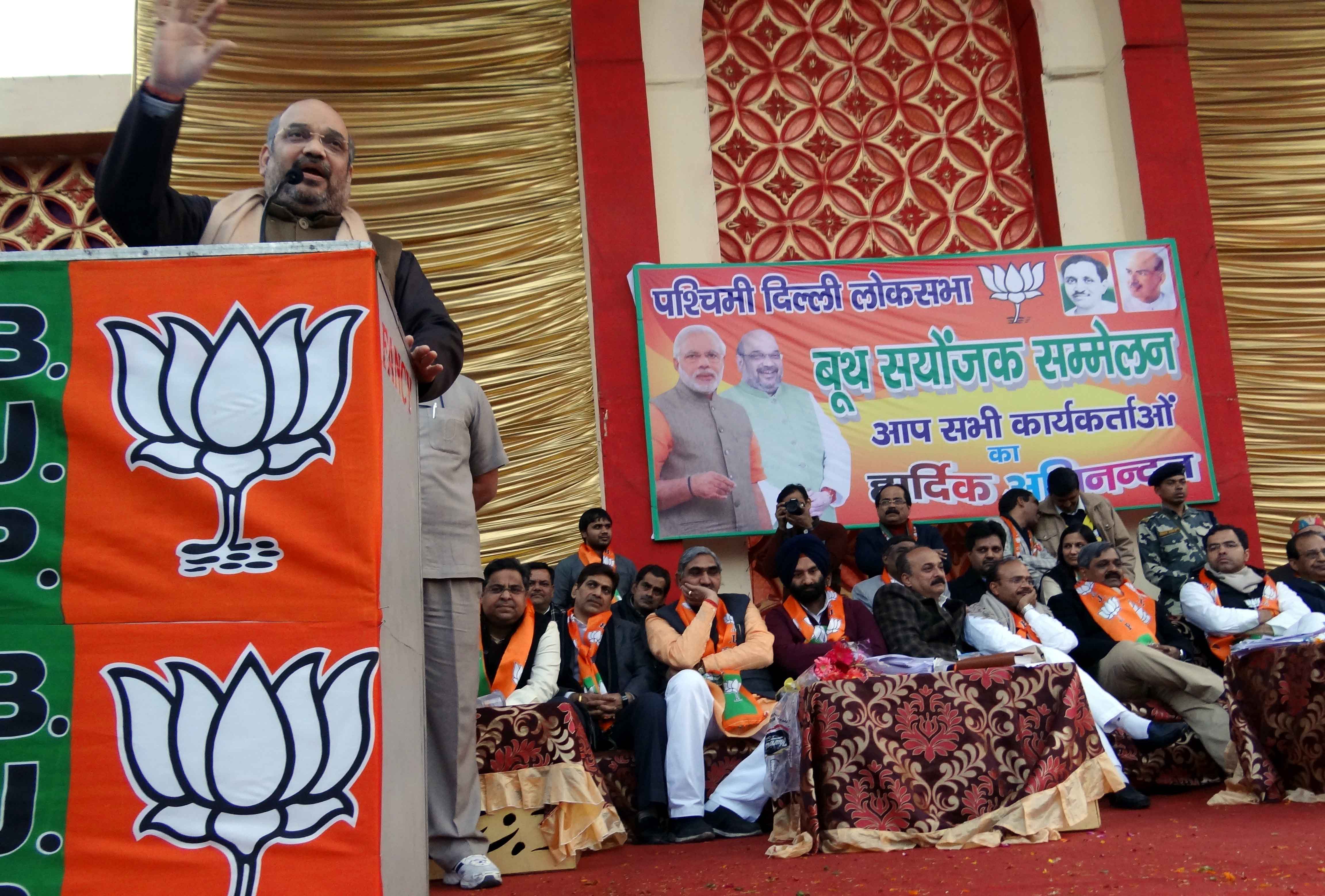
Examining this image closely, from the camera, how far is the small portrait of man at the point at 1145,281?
651 centimetres

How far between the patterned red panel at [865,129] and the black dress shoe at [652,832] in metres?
3.52

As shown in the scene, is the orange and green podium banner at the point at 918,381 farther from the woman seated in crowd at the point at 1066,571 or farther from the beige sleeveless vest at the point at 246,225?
the beige sleeveless vest at the point at 246,225

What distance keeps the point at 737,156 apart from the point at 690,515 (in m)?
2.15

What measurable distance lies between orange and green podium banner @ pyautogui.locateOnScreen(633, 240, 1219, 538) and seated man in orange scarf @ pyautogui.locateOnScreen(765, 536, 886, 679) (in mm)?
1102

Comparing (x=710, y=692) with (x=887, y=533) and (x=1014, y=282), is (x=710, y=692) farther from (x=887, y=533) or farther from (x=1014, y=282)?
(x=1014, y=282)

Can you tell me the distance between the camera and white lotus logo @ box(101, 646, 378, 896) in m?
1.64

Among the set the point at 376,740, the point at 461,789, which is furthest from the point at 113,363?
the point at 461,789

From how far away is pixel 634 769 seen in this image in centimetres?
443

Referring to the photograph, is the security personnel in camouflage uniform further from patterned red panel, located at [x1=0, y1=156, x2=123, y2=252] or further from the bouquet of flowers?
patterned red panel, located at [x1=0, y1=156, x2=123, y2=252]

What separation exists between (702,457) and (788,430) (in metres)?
0.45

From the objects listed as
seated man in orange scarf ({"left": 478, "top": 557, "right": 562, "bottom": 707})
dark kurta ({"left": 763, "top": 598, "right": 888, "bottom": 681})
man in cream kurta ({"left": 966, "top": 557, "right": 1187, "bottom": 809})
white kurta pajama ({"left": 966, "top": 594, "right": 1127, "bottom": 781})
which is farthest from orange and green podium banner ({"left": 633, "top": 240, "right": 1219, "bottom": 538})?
seated man in orange scarf ({"left": 478, "top": 557, "right": 562, "bottom": 707})

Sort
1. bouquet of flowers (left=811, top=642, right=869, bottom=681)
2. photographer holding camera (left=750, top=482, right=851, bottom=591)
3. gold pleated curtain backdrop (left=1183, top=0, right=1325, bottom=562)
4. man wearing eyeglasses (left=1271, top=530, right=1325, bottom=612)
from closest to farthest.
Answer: bouquet of flowers (left=811, top=642, right=869, bottom=681) → man wearing eyeglasses (left=1271, top=530, right=1325, bottom=612) → photographer holding camera (left=750, top=482, right=851, bottom=591) → gold pleated curtain backdrop (left=1183, top=0, right=1325, bottom=562)

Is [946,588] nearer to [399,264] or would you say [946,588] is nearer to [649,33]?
[399,264]

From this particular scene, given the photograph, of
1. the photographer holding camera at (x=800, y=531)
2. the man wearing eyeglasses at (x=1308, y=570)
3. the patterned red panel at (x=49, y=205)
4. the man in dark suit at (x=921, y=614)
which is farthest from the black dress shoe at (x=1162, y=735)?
the patterned red panel at (x=49, y=205)
